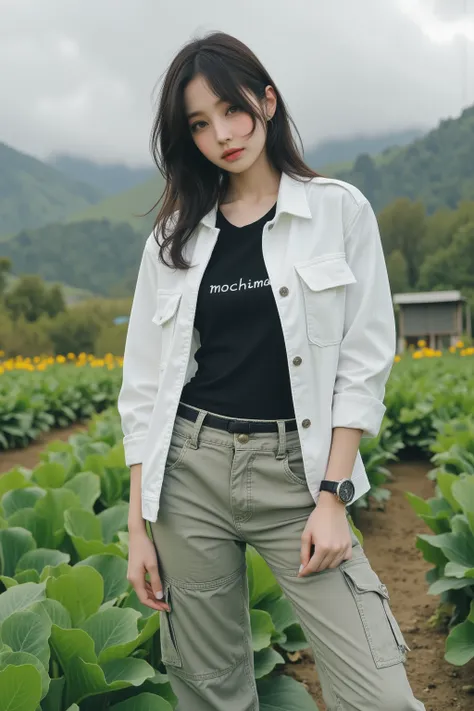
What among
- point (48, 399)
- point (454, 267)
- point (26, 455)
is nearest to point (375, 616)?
point (26, 455)

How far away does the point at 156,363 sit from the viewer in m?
1.96

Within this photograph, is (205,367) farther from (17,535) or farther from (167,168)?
(17,535)

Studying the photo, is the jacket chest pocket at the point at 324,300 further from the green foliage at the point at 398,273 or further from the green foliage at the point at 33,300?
the green foliage at the point at 33,300

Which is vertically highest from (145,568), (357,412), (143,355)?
(143,355)

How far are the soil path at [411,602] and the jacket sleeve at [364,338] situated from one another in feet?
5.37

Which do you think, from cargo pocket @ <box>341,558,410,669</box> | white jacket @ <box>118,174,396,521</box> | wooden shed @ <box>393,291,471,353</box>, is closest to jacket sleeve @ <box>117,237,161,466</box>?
white jacket @ <box>118,174,396,521</box>

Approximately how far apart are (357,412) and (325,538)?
0.27 m

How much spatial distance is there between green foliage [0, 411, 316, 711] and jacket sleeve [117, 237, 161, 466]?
0.49m

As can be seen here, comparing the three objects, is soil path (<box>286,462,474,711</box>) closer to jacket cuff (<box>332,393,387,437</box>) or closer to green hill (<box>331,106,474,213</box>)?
jacket cuff (<box>332,393,387,437</box>)

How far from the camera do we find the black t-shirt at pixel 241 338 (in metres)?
1.71

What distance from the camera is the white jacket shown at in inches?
64.8

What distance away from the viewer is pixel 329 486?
1605 mm

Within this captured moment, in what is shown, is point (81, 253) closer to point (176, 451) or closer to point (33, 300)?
point (33, 300)

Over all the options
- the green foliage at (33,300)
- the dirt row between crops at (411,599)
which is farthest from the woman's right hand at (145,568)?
the green foliage at (33,300)
